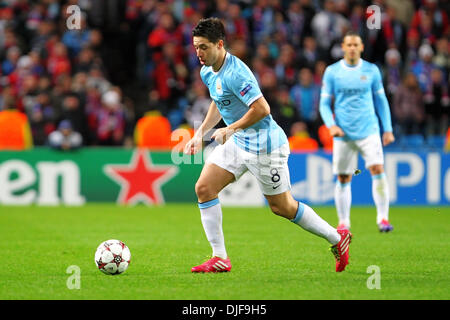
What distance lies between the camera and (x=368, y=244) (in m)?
9.39

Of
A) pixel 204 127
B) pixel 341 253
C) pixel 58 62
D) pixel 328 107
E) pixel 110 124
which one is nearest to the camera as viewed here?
pixel 341 253

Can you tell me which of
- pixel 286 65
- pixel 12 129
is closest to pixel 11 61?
pixel 12 129

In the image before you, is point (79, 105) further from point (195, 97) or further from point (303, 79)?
point (303, 79)

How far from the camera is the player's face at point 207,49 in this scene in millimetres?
6793

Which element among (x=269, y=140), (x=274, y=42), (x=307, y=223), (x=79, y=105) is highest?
(x=274, y=42)

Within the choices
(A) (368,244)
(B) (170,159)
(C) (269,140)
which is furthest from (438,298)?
(B) (170,159)

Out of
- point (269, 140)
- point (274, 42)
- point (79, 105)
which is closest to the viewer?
point (269, 140)

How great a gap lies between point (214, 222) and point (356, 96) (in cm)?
409

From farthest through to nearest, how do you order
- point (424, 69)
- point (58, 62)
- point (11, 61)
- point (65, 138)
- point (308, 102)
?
point (11, 61), point (424, 69), point (58, 62), point (308, 102), point (65, 138)

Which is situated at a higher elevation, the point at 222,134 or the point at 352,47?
the point at 352,47

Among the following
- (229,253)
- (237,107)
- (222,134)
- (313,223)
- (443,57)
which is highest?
(443,57)

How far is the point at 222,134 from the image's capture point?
6.58 m

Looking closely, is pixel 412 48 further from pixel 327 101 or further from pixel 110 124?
pixel 327 101
